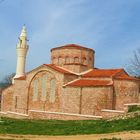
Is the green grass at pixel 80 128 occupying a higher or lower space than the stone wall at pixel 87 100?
lower

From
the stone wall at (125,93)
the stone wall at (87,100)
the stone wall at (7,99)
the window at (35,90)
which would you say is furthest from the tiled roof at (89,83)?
the stone wall at (7,99)

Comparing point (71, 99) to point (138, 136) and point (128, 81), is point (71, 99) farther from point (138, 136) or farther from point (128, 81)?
point (138, 136)

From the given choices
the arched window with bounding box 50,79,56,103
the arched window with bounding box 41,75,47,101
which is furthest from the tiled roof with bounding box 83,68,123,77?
the arched window with bounding box 41,75,47,101

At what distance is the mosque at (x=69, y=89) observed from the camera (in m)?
35.9

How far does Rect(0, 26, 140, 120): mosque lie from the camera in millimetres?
35875

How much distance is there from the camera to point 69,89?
37969 mm

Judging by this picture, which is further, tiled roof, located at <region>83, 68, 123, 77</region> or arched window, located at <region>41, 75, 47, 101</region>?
arched window, located at <region>41, 75, 47, 101</region>

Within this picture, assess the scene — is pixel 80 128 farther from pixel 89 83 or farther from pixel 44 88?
pixel 44 88

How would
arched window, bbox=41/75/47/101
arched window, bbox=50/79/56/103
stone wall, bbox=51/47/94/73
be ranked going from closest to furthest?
arched window, bbox=50/79/56/103 → arched window, bbox=41/75/47/101 → stone wall, bbox=51/47/94/73

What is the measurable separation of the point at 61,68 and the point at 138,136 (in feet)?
94.3

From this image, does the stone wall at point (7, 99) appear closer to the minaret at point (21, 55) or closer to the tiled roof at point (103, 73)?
the minaret at point (21, 55)

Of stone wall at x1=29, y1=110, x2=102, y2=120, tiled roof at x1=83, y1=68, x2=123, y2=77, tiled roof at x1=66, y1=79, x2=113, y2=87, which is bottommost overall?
stone wall at x1=29, y1=110, x2=102, y2=120

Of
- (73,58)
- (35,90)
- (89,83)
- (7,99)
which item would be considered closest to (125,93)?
(89,83)

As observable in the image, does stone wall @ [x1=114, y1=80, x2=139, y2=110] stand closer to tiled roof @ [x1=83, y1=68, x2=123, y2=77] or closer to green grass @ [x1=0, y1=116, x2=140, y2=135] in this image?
tiled roof @ [x1=83, y1=68, x2=123, y2=77]
